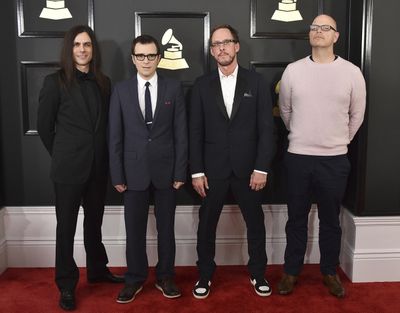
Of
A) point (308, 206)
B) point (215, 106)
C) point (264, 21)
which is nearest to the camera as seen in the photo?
point (215, 106)

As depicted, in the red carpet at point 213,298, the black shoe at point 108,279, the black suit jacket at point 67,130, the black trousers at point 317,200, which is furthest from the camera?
the black shoe at point 108,279

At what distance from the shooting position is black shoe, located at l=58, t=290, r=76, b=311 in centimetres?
302

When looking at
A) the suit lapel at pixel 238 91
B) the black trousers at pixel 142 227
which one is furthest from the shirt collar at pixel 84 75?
the suit lapel at pixel 238 91

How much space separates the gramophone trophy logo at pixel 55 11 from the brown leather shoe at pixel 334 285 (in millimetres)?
2476

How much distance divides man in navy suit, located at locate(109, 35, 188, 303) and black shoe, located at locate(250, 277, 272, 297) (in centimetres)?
64

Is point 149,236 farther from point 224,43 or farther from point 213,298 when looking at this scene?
point 224,43

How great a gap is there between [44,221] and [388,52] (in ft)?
8.63

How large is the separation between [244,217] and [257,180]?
29cm

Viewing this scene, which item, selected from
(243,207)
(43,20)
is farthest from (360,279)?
(43,20)

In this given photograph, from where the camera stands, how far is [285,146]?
3445 mm

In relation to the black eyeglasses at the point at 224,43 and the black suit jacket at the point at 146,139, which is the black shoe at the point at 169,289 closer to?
the black suit jacket at the point at 146,139

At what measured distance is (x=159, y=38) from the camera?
3.47 metres

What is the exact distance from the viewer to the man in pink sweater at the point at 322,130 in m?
3.07

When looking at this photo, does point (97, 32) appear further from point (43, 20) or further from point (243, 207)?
point (243, 207)
